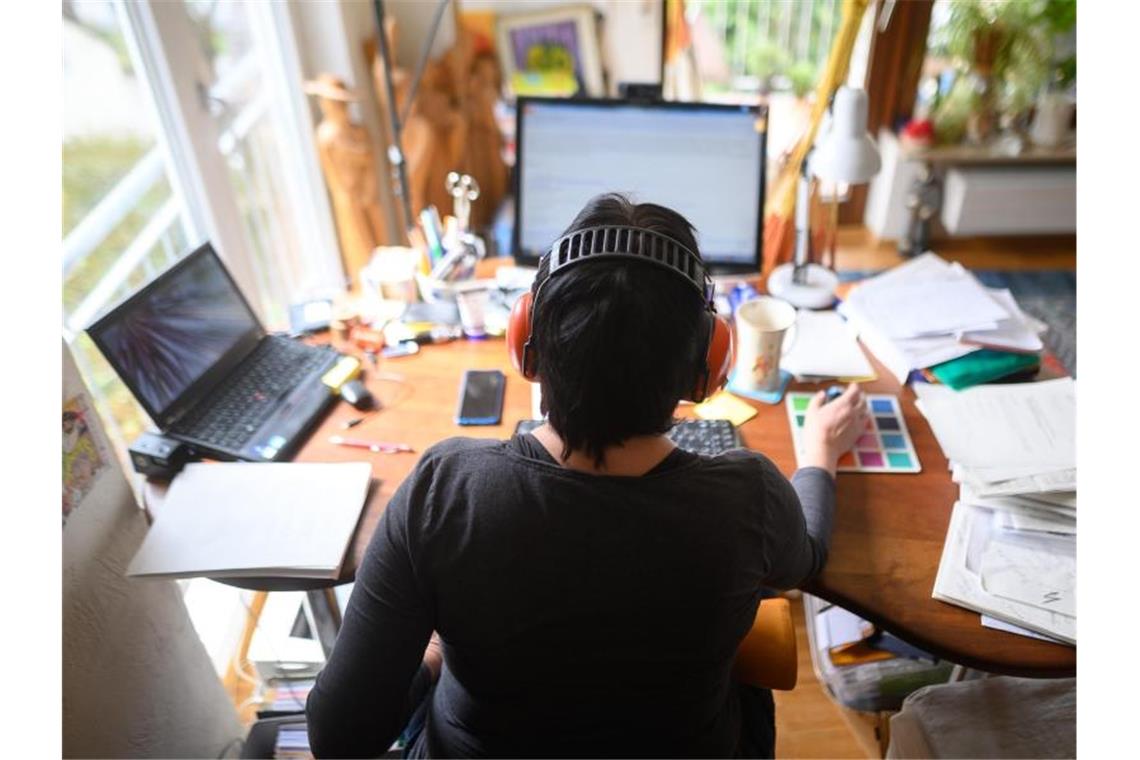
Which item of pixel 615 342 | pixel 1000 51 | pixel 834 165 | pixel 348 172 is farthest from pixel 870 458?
pixel 1000 51

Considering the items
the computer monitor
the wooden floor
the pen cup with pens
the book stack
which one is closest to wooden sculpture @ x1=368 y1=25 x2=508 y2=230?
the pen cup with pens

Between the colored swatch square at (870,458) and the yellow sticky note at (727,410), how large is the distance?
0.63ft

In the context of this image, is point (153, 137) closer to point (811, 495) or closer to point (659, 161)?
point (659, 161)

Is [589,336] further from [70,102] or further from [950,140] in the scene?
[950,140]

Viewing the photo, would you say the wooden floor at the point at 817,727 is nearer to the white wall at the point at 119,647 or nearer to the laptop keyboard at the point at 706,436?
the laptop keyboard at the point at 706,436

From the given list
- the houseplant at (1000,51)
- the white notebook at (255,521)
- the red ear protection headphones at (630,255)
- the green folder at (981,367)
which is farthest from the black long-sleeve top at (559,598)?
the houseplant at (1000,51)

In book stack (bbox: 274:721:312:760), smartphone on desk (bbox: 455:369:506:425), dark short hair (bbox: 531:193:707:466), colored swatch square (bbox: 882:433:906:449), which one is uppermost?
dark short hair (bbox: 531:193:707:466)

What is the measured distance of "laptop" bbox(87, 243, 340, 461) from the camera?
122cm

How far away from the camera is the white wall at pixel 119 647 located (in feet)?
3.51

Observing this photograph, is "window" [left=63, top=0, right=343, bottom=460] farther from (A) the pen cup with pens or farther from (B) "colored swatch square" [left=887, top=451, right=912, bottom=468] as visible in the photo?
(B) "colored swatch square" [left=887, top=451, right=912, bottom=468]

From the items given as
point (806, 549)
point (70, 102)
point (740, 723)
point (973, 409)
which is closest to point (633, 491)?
point (806, 549)

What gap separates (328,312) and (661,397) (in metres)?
1.07

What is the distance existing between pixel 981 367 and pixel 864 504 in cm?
42

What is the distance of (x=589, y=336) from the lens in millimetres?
719
